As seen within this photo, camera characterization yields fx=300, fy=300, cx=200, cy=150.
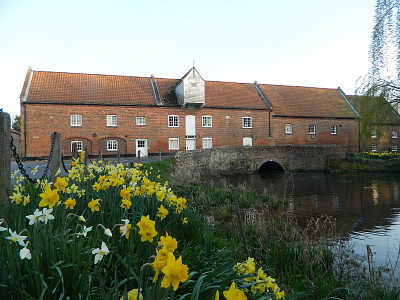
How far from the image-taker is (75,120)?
95.6 feet

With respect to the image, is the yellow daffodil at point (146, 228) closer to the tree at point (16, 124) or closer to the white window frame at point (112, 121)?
the white window frame at point (112, 121)

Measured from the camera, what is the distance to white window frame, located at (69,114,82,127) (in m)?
29.0

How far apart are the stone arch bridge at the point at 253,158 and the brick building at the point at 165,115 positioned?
573cm

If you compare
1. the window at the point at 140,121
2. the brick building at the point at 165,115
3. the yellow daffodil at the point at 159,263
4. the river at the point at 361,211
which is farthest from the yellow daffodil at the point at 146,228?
the window at the point at 140,121

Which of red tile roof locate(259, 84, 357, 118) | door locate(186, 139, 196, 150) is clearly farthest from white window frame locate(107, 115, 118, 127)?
red tile roof locate(259, 84, 357, 118)

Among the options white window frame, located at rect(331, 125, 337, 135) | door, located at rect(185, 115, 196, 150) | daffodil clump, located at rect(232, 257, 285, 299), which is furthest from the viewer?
white window frame, located at rect(331, 125, 337, 135)

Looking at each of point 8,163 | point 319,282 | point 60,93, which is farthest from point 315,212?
point 60,93

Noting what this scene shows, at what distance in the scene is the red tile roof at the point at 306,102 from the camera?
3700cm

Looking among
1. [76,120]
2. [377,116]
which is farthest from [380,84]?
[76,120]

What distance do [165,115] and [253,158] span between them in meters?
10.5

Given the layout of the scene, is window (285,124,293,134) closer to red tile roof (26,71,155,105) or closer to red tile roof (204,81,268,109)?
red tile roof (204,81,268,109)

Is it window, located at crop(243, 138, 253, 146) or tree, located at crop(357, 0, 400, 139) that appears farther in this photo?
window, located at crop(243, 138, 253, 146)

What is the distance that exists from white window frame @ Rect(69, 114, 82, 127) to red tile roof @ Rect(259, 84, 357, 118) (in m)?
21.7

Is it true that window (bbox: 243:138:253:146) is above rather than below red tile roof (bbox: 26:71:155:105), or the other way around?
below
